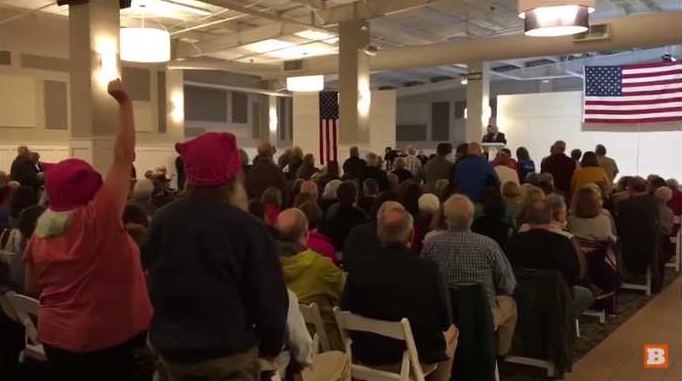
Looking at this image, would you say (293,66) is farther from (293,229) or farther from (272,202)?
(293,229)

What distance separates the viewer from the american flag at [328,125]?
13.4 m

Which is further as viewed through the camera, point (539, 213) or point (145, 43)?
point (145, 43)

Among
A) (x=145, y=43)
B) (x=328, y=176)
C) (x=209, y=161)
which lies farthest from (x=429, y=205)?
(x=145, y=43)

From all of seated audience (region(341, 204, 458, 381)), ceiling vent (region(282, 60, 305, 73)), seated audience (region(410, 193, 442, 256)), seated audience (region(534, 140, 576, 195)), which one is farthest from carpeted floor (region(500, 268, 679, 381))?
ceiling vent (region(282, 60, 305, 73))

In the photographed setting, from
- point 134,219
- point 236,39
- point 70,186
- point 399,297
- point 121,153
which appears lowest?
point 399,297

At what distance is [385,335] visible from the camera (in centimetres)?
272

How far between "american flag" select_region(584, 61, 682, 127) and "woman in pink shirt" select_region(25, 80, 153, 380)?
11361 mm

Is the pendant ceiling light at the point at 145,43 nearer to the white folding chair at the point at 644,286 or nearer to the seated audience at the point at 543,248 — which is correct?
the seated audience at the point at 543,248

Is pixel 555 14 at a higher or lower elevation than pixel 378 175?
higher

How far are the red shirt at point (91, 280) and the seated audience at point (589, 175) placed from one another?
558cm

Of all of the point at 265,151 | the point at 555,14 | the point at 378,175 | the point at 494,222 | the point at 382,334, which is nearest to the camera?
the point at 382,334

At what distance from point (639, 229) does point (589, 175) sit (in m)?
1.20

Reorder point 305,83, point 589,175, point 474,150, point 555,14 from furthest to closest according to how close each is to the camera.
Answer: point 305,83 → point 589,175 → point 474,150 → point 555,14

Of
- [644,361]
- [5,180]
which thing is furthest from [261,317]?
[5,180]
